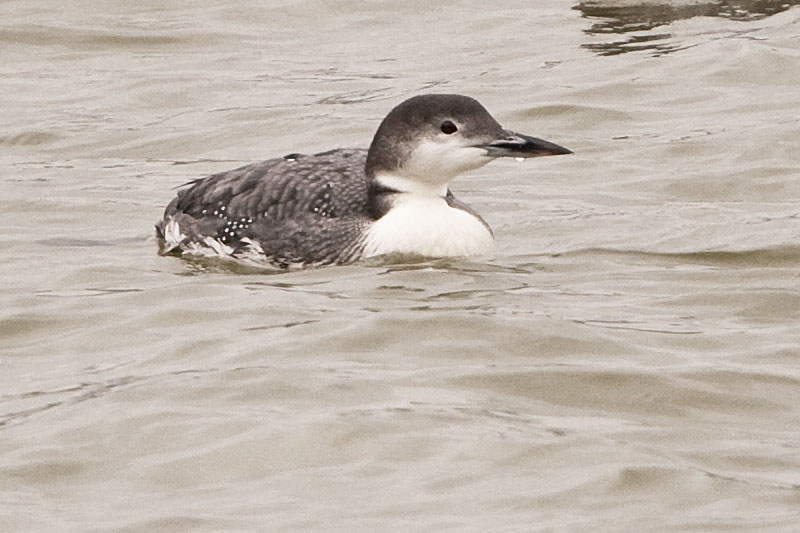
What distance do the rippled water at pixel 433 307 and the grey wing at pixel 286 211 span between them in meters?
0.16

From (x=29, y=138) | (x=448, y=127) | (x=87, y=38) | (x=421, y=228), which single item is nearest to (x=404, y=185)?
(x=421, y=228)

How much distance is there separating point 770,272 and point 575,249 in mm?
990

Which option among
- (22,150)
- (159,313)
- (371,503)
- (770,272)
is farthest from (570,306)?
(22,150)

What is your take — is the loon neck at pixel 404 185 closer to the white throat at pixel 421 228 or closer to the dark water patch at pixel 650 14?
the white throat at pixel 421 228

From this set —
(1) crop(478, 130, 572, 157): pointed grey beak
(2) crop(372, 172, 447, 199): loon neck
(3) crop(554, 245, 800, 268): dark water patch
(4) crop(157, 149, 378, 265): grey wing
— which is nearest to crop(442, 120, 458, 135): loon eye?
(1) crop(478, 130, 572, 157): pointed grey beak

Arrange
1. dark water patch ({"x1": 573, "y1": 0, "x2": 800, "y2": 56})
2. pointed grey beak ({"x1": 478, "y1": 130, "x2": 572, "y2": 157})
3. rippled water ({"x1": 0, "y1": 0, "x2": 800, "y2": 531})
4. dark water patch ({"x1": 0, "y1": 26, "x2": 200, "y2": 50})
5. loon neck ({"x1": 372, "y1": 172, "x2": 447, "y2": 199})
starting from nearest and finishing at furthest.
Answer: rippled water ({"x1": 0, "y1": 0, "x2": 800, "y2": 531}) → pointed grey beak ({"x1": 478, "y1": 130, "x2": 572, "y2": 157}) → loon neck ({"x1": 372, "y1": 172, "x2": 447, "y2": 199}) → dark water patch ({"x1": 573, "y1": 0, "x2": 800, "y2": 56}) → dark water patch ({"x1": 0, "y1": 26, "x2": 200, "y2": 50})

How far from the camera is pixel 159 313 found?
768cm

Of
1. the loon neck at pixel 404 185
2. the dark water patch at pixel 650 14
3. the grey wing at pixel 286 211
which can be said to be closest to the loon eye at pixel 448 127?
the loon neck at pixel 404 185

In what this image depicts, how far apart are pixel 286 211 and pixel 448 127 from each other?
86cm

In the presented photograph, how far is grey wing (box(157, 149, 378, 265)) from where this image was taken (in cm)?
842

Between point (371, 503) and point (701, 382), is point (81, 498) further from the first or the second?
point (701, 382)

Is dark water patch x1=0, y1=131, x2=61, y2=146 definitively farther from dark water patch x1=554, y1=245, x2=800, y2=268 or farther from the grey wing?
dark water patch x1=554, y1=245, x2=800, y2=268

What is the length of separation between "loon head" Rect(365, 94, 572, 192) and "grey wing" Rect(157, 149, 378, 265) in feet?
0.75

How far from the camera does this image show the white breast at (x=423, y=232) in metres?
8.29
